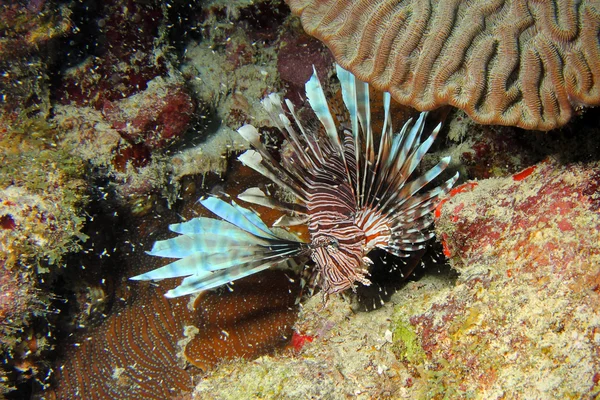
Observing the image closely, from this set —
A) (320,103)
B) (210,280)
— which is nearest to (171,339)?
(210,280)

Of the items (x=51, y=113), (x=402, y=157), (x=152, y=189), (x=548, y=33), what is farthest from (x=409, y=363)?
(x=51, y=113)

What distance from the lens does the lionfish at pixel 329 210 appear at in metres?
2.63

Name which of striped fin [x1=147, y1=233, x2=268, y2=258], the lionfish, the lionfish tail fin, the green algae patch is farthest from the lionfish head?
striped fin [x1=147, y1=233, x2=268, y2=258]

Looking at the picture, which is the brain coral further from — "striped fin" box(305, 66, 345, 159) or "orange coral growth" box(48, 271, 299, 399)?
"orange coral growth" box(48, 271, 299, 399)

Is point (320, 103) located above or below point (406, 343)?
above

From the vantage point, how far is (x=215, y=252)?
8.71 ft

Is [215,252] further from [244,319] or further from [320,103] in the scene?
[320,103]

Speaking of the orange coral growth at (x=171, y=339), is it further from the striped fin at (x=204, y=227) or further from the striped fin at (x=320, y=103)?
the striped fin at (x=320, y=103)

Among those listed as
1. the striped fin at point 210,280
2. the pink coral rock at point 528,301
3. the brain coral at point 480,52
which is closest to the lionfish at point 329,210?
the striped fin at point 210,280

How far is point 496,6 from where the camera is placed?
7.00 feet

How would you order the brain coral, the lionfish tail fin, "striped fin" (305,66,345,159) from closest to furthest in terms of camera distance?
1. the brain coral
2. the lionfish tail fin
3. "striped fin" (305,66,345,159)

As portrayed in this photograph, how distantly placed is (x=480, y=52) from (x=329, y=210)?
163 cm

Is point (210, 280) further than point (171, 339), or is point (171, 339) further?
point (171, 339)

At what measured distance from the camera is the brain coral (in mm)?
1994
